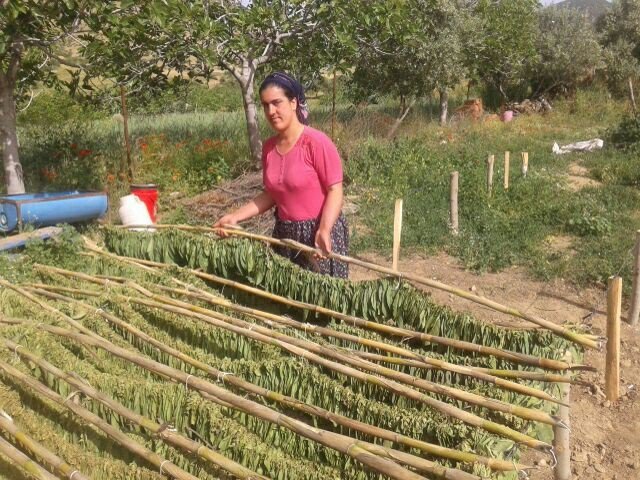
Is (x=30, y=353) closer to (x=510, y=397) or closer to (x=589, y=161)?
(x=510, y=397)

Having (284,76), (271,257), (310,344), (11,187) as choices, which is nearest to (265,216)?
(11,187)

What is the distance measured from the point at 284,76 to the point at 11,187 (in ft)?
15.1

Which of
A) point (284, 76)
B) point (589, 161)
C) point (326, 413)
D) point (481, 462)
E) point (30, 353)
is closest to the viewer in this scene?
point (481, 462)

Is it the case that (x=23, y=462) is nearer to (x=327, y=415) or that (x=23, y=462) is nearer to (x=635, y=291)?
(x=327, y=415)

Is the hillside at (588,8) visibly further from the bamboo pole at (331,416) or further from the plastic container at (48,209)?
the bamboo pole at (331,416)

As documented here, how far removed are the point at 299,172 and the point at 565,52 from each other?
15.6m

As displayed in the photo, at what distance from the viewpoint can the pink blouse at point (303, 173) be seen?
101 inches

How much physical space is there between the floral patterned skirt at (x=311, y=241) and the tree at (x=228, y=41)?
3.35m

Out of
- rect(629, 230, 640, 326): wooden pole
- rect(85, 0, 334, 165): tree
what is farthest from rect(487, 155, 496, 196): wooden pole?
rect(629, 230, 640, 326): wooden pole

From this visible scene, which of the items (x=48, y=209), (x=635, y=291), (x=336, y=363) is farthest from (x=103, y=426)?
(x=48, y=209)

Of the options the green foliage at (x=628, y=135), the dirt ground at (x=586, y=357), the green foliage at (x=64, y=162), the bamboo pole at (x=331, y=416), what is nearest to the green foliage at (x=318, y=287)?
the dirt ground at (x=586, y=357)

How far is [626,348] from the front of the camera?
13.6 feet

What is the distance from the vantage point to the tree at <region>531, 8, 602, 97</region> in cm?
1591

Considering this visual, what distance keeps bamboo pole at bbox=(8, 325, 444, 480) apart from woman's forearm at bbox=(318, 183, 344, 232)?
944 mm
